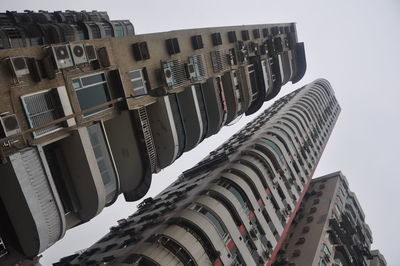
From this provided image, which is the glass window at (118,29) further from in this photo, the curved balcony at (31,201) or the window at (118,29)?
the curved balcony at (31,201)

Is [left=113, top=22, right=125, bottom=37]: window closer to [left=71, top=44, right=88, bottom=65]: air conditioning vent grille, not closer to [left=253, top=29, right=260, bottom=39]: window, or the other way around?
[left=253, top=29, right=260, bottom=39]: window

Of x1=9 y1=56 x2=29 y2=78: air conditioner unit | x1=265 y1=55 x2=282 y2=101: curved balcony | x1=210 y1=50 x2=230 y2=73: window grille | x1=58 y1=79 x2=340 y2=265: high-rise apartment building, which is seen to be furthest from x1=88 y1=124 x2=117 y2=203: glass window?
x1=265 y1=55 x2=282 y2=101: curved balcony

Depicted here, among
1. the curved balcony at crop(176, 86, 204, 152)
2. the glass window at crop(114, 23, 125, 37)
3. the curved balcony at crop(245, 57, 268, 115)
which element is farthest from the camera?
the glass window at crop(114, 23, 125, 37)

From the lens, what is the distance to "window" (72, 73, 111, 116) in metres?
12.1

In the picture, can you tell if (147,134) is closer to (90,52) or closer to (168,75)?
(168,75)

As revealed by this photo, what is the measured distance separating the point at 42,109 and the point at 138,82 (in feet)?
18.6

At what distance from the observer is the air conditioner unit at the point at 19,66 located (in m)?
9.67

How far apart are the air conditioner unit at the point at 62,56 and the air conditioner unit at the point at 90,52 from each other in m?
0.98

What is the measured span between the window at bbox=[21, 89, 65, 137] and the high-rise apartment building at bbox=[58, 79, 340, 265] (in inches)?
413

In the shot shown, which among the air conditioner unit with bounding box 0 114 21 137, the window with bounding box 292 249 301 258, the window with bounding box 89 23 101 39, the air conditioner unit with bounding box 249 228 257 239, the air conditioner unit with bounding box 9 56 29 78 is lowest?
the window with bounding box 292 249 301 258

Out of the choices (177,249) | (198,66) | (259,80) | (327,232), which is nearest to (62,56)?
(198,66)

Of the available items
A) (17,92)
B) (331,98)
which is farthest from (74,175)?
(331,98)

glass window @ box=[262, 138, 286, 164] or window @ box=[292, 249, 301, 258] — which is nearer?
window @ box=[292, 249, 301, 258]

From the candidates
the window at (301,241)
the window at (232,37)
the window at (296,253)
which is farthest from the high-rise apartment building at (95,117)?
the window at (301,241)
